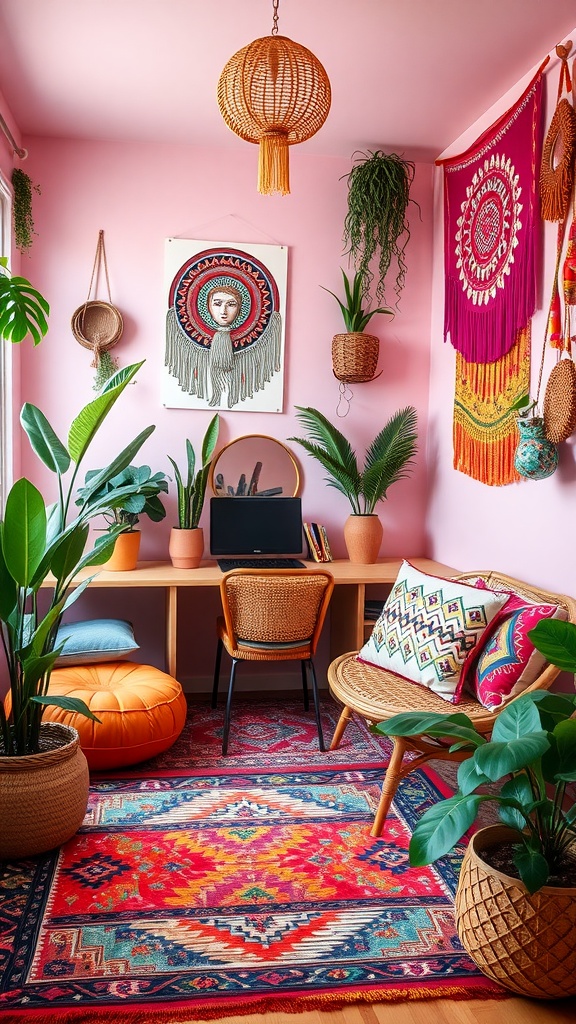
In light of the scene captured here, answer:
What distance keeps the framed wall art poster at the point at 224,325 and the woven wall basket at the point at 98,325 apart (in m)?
0.26

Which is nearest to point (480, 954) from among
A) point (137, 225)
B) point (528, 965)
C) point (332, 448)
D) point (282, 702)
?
point (528, 965)

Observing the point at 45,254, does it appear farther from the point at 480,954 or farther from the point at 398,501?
the point at 480,954

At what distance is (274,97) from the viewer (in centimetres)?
240

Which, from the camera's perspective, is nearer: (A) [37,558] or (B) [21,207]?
(A) [37,558]

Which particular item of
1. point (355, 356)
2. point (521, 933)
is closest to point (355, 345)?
point (355, 356)

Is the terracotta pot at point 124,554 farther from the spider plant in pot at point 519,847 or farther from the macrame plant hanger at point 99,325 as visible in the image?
the spider plant in pot at point 519,847

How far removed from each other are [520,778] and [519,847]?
0.67 ft

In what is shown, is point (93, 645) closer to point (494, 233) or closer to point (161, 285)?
point (161, 285)

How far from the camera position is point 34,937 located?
6.69 feet

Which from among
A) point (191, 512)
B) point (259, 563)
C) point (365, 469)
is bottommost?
point (259, 563)

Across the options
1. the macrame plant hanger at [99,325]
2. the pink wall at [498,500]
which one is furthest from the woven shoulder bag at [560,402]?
the macrame plant hanger at [99,325]

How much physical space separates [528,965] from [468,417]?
95.5 inches

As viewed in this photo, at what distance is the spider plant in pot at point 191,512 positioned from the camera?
377cm

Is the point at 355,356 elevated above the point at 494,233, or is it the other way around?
the point at 494,233
